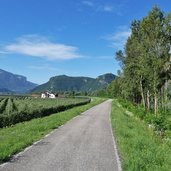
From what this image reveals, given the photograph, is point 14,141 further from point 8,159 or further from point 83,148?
point 8,159

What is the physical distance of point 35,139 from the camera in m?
20.6

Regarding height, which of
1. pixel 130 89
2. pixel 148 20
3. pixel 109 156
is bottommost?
pixel 109 156

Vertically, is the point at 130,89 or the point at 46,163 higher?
the point at 130,89

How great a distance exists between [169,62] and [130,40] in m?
17.4

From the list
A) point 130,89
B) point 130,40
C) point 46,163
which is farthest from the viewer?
point 130,89

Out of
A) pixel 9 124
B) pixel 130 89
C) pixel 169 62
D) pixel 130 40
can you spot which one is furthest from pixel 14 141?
pixel 130 89

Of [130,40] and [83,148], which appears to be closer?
[83,148]

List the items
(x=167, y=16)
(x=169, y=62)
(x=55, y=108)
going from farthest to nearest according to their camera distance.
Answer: (x=55, y=108)
(x=169, y=62)
(x=167, y=16)

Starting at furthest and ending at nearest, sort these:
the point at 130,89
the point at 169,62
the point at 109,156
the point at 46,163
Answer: the point at 130,89, the point at 169,62, the point at 109,156, the point at 46,163

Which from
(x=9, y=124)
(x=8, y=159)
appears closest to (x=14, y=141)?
(x=8, y=159)

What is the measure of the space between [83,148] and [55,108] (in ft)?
138

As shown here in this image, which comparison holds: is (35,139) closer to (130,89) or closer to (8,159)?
(8,159)

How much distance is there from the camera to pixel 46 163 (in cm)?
1335

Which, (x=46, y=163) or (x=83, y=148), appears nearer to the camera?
(x=46, y=163)
